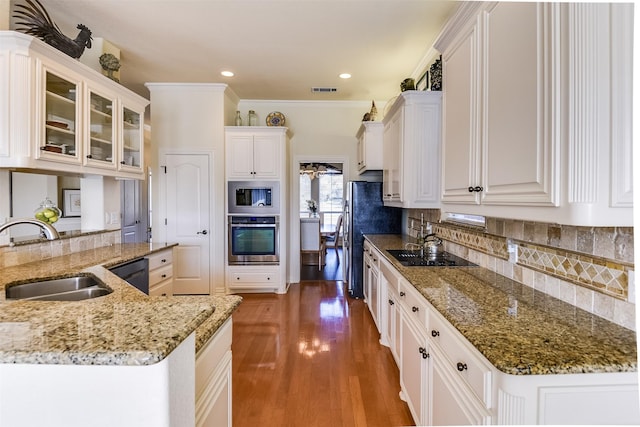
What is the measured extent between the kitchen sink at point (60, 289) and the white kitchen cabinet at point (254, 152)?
108 inches

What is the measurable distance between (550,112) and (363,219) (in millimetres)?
3255

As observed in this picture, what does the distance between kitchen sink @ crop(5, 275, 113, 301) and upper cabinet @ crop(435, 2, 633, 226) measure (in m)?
1.96

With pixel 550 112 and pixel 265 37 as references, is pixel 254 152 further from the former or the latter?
pixel 550 112

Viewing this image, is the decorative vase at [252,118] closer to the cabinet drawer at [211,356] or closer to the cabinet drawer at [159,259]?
the cabinet drawer at [159,259]

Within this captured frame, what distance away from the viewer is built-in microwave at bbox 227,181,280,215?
4512mm

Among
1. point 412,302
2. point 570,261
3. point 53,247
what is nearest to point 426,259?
point 412,302

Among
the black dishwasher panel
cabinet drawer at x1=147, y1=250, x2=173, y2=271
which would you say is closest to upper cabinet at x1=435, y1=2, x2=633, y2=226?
the black dishwasher panel

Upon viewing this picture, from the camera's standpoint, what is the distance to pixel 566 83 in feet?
3.28

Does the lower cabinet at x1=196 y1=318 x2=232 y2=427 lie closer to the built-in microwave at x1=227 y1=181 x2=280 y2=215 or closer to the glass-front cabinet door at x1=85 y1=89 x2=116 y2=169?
the glass-front cabinet door at x1=85 y1=89 x2=116 y2=169

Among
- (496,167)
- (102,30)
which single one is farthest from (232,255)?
(496,167)

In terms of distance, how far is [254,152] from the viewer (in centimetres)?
453

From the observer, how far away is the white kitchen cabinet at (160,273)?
2.84 m

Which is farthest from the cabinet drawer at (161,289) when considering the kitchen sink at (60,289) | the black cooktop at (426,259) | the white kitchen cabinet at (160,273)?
the black cooktop at (426,259)

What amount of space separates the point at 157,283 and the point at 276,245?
1.85m
